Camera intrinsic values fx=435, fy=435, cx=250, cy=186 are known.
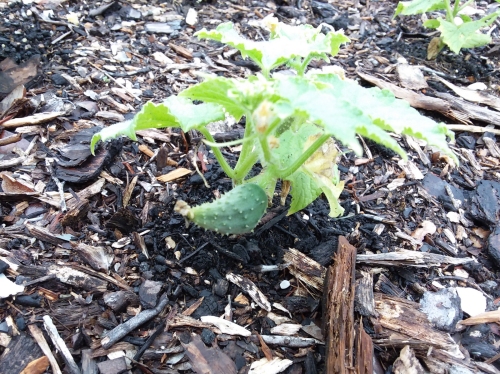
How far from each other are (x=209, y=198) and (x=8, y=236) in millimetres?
935

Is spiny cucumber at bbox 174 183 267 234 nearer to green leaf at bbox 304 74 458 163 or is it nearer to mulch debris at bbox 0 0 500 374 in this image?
mulch debris at bbox 0 0 500 374

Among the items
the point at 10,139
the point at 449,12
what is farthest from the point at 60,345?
the point at 449,12

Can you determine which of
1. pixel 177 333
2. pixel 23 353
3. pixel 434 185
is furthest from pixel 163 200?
pixel 434 185

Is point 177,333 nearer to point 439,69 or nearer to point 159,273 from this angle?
point 159,273

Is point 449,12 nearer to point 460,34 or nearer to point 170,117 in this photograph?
point 460,34

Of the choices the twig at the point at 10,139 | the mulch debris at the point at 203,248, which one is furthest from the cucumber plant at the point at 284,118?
the twig at the point at 10,139

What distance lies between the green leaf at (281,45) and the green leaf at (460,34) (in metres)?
1.92

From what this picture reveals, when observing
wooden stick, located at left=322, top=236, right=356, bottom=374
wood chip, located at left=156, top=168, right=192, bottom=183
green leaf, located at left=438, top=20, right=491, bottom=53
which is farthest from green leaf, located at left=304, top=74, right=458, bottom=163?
green leaf, located at left=438, top=20, right=491, bottom=53

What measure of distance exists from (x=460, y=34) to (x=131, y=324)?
3110mm

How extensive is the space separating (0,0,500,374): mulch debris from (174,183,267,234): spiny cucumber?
310 mm

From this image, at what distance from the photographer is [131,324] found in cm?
→ 174

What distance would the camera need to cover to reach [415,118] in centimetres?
150

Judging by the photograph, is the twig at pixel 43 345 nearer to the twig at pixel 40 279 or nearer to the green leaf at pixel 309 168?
the twig at pixel 40 279

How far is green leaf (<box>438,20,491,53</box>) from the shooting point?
10.7 feet
